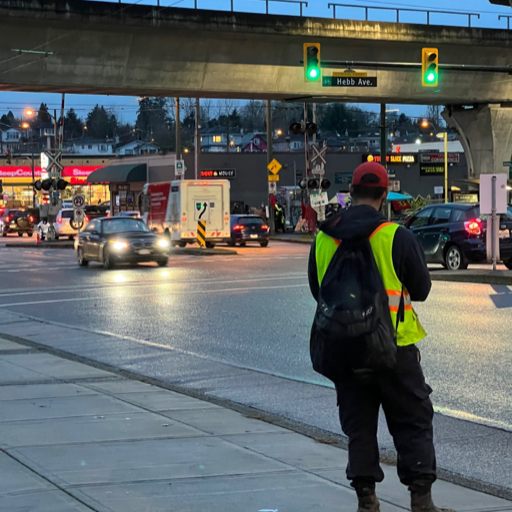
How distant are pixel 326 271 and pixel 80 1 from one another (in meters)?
29.5

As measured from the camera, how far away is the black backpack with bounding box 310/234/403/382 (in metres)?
4.38

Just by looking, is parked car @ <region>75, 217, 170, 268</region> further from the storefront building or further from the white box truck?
the storefront building

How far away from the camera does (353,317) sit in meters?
4.36

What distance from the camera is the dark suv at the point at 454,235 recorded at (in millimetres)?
21469

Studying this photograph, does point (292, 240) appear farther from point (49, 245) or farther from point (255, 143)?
point (255, 143)

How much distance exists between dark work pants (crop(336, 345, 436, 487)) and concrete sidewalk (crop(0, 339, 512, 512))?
1.45ft

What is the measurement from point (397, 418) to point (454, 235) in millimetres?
17557

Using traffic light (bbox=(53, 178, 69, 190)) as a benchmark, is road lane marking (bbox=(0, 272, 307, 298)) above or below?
below

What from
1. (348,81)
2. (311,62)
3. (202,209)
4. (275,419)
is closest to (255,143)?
(202,209)

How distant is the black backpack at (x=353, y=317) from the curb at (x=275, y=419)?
1.57 metres

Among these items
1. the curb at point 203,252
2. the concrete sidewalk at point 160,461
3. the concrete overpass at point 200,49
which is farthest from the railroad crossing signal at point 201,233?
the concrete sidewalk at point 160,461

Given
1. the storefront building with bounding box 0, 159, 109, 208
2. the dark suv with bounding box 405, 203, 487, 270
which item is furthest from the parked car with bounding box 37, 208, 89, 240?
the storefront building with bounding box 0, 159, 109, 208

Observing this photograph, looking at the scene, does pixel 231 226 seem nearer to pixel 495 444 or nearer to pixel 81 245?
pixel 81 245

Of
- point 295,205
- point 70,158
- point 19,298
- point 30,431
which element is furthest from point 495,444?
point 70,158
